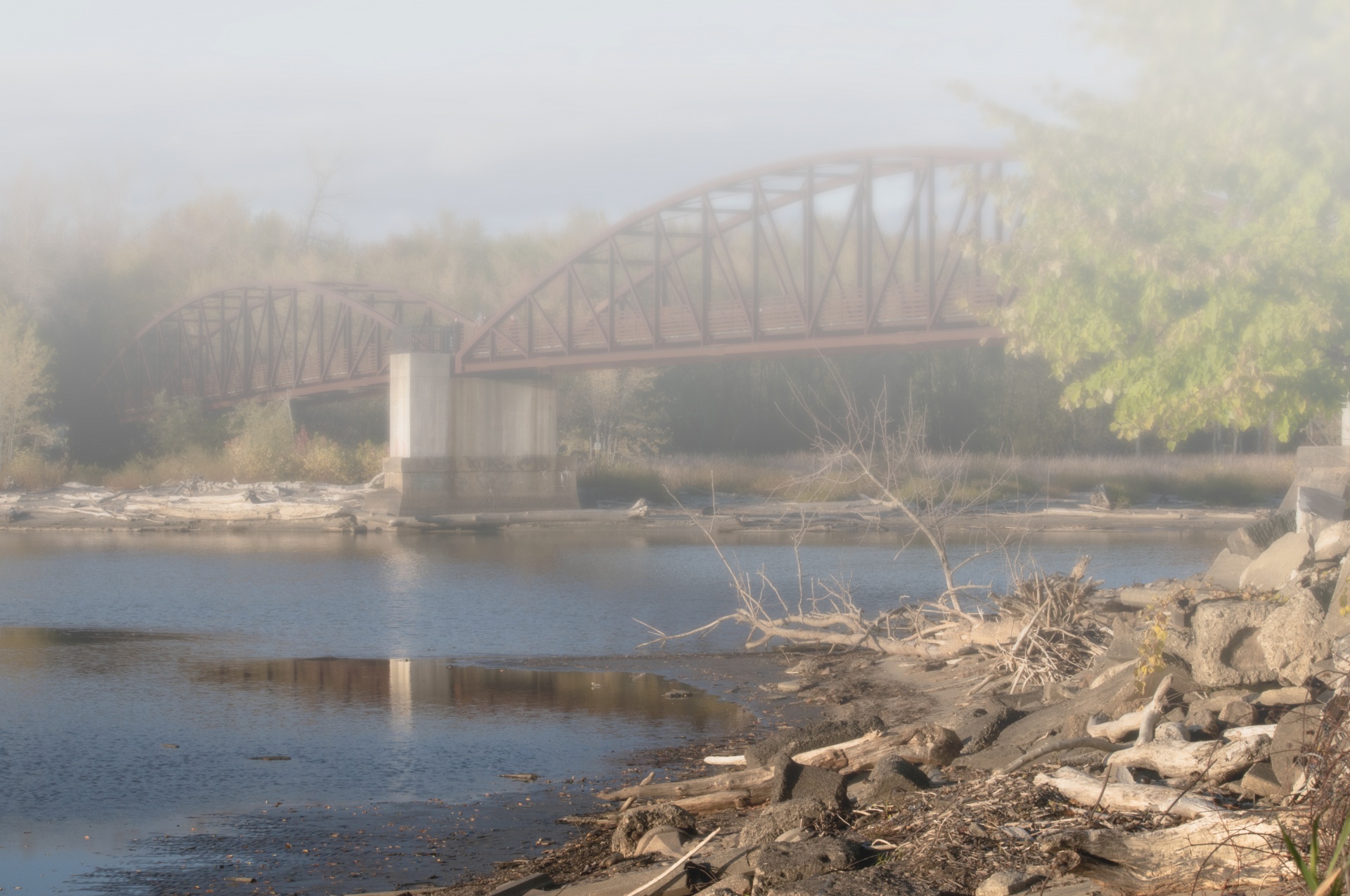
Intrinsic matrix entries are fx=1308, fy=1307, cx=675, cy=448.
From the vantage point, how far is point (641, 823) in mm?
8922

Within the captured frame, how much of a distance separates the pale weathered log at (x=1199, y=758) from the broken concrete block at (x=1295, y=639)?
1899 mm

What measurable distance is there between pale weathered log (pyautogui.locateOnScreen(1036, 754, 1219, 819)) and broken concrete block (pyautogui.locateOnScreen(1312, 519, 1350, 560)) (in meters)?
6.75

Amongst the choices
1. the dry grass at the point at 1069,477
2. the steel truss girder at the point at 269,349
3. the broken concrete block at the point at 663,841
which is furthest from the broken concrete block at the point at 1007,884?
the steel truss girder at the point at 269,349

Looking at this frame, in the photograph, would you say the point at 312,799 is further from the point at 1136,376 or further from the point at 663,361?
the point at 663,361

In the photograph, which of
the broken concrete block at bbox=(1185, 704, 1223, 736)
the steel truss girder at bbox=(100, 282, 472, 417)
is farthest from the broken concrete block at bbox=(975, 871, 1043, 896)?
the steel truss girder at bbox=(100, 282, 472, 417)

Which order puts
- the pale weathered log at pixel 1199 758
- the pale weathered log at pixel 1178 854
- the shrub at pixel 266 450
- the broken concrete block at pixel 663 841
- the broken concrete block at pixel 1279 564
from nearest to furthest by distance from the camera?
the pale weathered log at pixel 1178 854 → the pale weathered log at pixel 1199 758 → the broken concrete block at pixel 663 841 → the broken concrete block at pixel 1279 564 → the shrub at pixel 266 450

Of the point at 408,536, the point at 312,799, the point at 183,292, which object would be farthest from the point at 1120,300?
the point at 183,292

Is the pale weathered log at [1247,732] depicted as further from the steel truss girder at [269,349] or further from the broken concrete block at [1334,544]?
the steel truss girder at [269,349]

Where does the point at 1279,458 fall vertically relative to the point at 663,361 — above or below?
below

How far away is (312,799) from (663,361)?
122ft

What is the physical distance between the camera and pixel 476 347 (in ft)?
190

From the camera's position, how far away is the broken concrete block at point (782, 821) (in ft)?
26.0

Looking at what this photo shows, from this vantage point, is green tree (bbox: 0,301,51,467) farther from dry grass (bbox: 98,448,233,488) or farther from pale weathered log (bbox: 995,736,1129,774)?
pale weathered log (bbox: 995,736,1129,774)

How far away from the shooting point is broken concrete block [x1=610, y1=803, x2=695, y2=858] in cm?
880
